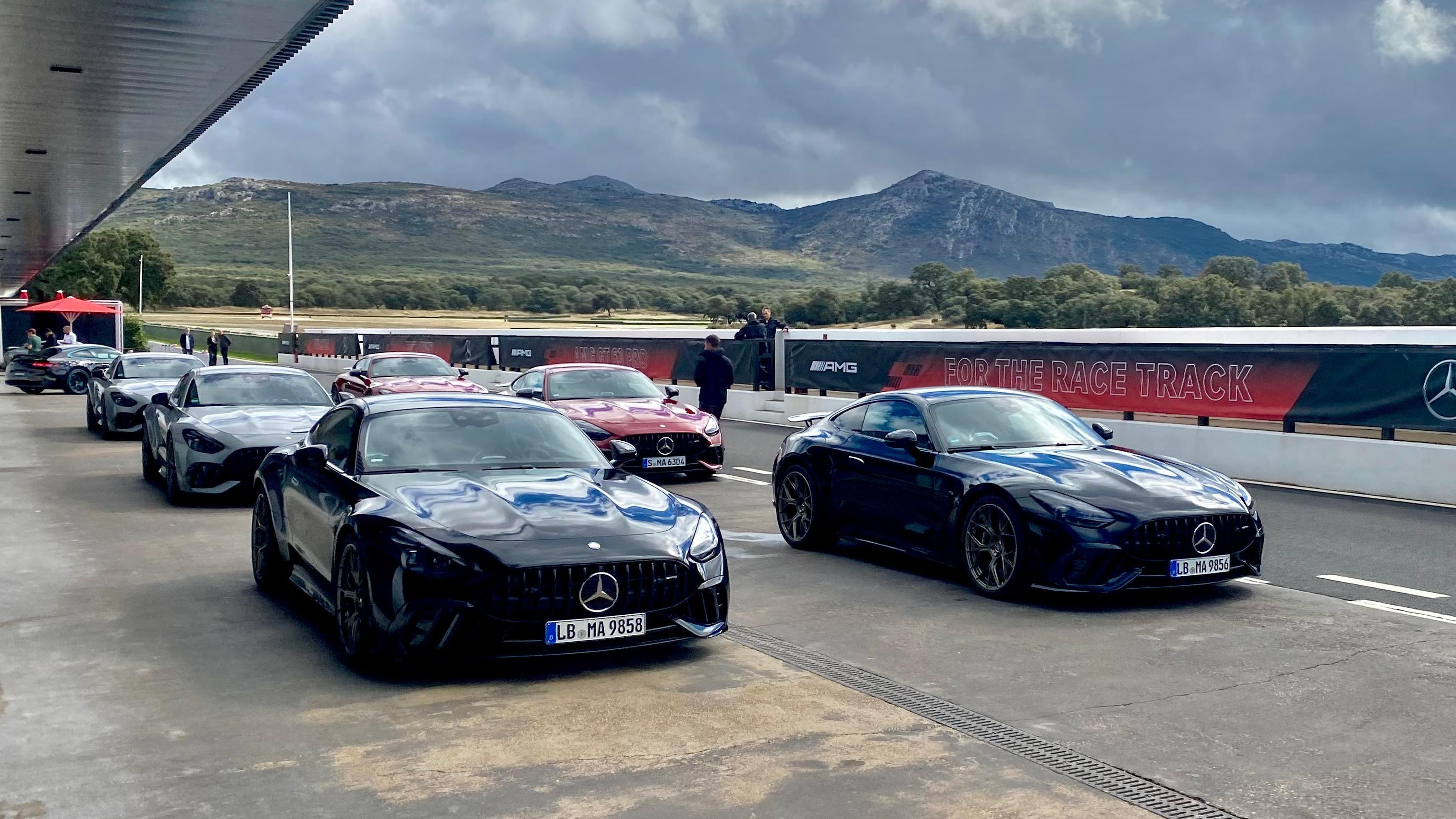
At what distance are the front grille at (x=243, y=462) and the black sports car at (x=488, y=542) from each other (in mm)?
5343

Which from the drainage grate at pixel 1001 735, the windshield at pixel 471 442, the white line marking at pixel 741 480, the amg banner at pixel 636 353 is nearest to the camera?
the drainage grate at pixel 1001 735

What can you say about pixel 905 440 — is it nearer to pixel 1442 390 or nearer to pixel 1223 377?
pixel 1442 390

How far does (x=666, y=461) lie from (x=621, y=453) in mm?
6640

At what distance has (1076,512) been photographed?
8.50 meters

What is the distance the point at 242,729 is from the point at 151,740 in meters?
0.36

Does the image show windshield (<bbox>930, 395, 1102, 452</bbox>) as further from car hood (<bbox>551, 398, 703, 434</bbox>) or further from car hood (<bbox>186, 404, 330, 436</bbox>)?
car hood (<bbox>186, 404, 330, 436</bbox>)

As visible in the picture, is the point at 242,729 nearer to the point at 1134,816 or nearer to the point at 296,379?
the point at 1134,816

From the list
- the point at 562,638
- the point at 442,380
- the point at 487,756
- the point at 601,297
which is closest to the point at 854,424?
the point at 562,638

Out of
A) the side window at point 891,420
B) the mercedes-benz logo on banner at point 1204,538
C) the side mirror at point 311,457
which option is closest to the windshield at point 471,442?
the side mirror at point 311,457

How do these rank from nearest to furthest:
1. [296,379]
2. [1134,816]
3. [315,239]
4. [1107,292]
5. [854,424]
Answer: [1134,816], [854,424], [296,379], [1107,292], [315,239]

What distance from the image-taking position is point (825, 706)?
6.29m

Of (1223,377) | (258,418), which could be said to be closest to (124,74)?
(258,418)

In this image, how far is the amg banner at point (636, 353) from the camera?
2911 cm

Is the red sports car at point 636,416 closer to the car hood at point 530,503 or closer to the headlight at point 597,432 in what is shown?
the headlight at point 597,432
